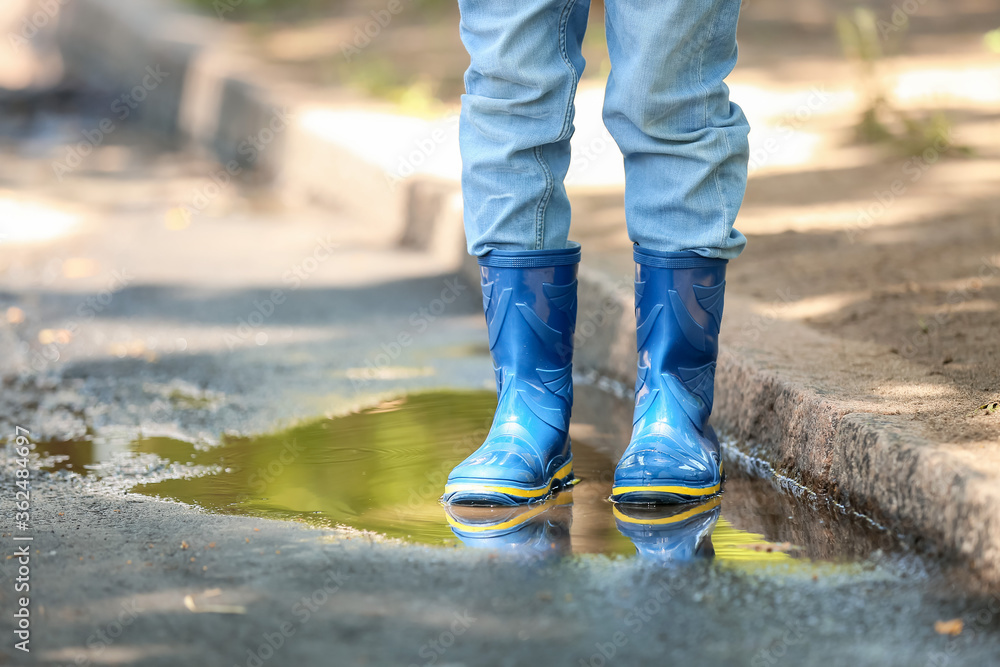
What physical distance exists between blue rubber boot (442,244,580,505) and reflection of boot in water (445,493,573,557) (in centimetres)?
4

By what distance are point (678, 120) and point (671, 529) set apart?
0.59 m

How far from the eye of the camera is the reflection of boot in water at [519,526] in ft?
4.70

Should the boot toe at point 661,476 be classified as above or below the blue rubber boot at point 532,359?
below

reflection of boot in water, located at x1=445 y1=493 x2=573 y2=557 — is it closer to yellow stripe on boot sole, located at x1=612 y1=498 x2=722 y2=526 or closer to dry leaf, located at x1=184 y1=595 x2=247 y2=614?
yellow stripe on boot sole, located at x1=612 y1=498 x2=722 y2=526

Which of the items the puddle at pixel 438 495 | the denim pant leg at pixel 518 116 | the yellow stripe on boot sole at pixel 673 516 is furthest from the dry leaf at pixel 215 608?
the denim pant leg at pixel 518 116

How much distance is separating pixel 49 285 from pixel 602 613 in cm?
236

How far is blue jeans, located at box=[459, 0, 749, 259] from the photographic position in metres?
1.55

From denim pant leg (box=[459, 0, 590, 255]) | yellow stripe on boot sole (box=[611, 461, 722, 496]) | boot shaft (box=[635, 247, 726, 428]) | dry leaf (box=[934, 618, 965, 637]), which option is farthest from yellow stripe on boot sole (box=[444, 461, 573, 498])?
dry leaf (box=[934, 618, 965, 637])

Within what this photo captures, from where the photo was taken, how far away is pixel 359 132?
4.20 m

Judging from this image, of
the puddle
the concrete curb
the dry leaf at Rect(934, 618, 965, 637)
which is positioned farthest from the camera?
the puddle

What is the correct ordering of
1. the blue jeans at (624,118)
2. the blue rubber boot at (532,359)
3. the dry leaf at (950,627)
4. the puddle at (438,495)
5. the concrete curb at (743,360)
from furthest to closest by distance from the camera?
the blue rubber boot at (532,359), the blue jeans at (624,118), the puddle at (438,495), the concrete curb at (743,360), the dry leaf at (950,627)

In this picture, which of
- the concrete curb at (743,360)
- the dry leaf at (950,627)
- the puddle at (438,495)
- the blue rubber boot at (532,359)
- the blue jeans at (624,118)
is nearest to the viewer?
the dry leaf at (950,627)

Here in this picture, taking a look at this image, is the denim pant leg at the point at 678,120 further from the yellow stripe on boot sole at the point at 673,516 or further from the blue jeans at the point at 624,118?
the yellow stripe on boot sole at the point at 673,516

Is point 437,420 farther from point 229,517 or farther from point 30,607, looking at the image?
point 30,607
